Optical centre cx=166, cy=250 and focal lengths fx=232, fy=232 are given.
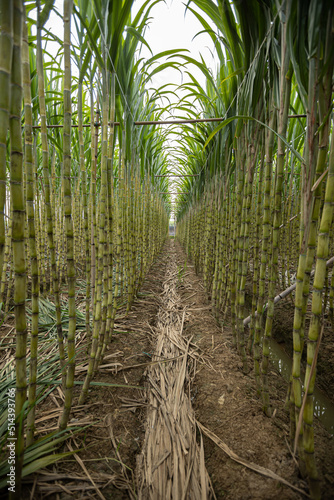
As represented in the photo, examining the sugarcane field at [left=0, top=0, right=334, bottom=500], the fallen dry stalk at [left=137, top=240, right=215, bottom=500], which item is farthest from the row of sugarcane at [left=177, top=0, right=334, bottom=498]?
the fallen dry stalk at [left=137, top=240, right=215, bottom=500]

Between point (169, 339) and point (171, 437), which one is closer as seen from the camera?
point (171, 437)

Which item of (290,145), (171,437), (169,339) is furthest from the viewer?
(169,339)

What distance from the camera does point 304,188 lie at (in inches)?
23.5

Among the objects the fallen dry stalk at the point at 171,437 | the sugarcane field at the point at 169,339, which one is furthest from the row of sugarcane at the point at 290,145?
the fallen dry stalk at the point at 171,437

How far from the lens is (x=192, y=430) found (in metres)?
0.88

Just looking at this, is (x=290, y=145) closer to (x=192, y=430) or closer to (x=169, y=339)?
(x=192, y=430)

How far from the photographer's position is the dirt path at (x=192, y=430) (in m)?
0.61

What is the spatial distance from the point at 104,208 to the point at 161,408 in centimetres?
86

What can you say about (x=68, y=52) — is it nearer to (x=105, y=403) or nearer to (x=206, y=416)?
(x=105, y=403)

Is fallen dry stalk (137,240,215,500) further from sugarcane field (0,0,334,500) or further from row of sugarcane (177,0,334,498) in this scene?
row of sugarcane (177,0,334,498)

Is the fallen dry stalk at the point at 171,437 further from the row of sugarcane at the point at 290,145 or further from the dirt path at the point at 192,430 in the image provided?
the row of sugarcane at the point at 290,145

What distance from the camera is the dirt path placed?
611 millimetres

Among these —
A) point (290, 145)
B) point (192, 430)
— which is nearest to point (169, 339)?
point (192, 430)

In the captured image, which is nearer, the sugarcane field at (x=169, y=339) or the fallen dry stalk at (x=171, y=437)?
the sugarcane field at (x=169, y=339)
